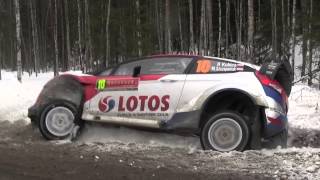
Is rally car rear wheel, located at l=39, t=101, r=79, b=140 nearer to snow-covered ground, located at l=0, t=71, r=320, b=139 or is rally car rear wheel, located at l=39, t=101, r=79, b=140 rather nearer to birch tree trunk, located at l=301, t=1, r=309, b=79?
snow-covered ground, located at l=0, t=71, r=320, b=139

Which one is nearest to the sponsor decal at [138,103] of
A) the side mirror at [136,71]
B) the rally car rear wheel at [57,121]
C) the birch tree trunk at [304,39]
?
the side mirror at [136,71]

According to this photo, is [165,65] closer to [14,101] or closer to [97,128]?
[97,128]

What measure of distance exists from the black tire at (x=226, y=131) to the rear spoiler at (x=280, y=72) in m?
0.81

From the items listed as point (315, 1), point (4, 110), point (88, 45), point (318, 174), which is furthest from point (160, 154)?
point (88, 45)

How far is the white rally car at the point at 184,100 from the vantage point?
8.40 m

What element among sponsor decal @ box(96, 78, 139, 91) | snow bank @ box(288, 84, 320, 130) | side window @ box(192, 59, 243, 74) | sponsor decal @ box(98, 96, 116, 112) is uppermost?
side window @ box(192, 59, 243, 74)

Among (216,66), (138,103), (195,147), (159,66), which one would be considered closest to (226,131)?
(195,147)

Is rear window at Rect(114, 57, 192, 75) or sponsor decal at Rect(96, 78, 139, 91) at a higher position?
rear window at Rect(114, 57, 192, 75)

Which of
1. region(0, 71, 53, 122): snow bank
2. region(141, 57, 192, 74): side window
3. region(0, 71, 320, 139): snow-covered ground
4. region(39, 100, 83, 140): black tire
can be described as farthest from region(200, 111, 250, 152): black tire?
region(0, 71, 53, 122): snow bank

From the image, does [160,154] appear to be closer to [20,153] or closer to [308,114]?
[20,153]

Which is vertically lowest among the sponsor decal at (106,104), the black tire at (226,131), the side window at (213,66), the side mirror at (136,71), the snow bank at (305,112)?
the snow bank at (305,112)

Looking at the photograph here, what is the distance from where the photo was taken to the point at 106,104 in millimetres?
9312

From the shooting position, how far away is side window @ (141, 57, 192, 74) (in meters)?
9.07

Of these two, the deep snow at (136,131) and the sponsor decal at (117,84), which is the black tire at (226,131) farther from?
the sponsor decal at (117,84)
